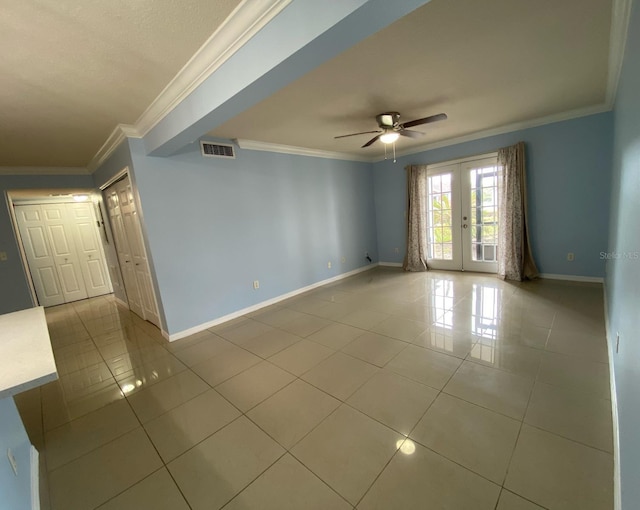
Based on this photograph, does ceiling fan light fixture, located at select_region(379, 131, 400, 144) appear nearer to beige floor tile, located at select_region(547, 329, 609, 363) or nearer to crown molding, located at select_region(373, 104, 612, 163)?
crown molding, located at select_region(373, 104, 612, 163)

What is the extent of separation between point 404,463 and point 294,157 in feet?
13.8

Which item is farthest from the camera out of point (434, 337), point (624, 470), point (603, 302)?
point (603, 302)

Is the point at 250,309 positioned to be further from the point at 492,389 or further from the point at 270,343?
the point at 492,389

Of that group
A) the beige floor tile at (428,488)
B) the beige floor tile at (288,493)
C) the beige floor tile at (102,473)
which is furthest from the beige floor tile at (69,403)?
the beige floor tile at (428,488)

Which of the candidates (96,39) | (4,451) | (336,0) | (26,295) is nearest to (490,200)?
(336,0)

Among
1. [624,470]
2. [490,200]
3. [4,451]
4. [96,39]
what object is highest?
[96,39]

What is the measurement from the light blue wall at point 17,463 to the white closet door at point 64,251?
17.9 ft

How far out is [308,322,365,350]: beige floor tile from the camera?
2.73 metres

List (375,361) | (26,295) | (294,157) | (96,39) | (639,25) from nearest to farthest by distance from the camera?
(639,25), (96,39), (375,361), (26,295), (294,157)

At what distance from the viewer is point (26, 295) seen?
402 cm

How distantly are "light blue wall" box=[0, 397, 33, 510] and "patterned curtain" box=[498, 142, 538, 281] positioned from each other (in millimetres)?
5430

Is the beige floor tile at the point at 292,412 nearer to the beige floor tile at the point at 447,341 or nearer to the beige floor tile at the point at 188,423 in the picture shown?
the beige floor tile at the point at 188,423

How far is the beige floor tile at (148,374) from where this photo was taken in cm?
233

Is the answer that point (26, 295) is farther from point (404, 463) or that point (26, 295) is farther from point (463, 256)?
point (463, 256)
